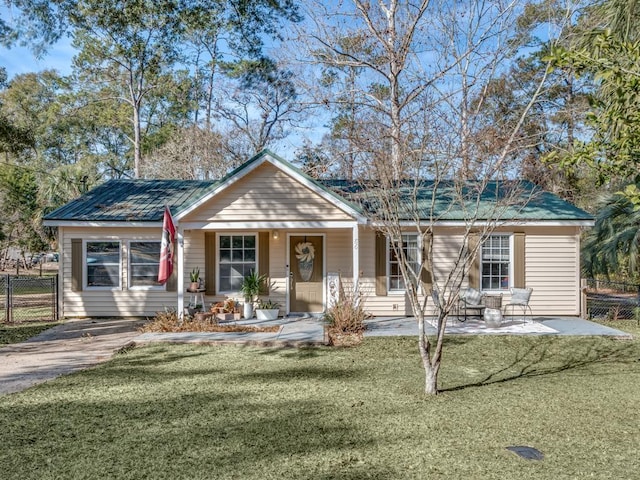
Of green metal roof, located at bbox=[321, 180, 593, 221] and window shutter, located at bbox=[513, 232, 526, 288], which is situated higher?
green metal roof, located at bbox=[321, 180, 593, 221]

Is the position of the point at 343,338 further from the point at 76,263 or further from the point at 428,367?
the point at 76,263

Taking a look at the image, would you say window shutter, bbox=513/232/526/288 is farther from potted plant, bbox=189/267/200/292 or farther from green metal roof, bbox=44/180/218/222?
potted plant, bbox=189/267/200/292

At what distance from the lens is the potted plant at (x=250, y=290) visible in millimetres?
11945

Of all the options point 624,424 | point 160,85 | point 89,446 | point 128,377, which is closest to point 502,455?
point 624,424

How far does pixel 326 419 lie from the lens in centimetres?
538

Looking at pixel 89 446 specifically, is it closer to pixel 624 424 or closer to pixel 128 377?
pixel 128 377

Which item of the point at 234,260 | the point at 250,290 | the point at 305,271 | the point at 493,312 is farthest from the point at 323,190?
the point at 493,312

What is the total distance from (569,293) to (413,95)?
9441 millimetres

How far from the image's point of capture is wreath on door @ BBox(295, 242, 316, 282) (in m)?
12.7

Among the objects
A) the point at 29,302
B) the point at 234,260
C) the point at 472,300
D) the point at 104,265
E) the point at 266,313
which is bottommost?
the point at 29,302

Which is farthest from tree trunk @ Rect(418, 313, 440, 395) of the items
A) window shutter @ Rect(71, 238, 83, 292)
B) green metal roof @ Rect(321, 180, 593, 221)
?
window shutter @ Rect(71, 238, 83, 292)

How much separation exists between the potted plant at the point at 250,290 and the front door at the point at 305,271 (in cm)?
100

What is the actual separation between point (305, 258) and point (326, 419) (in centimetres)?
750

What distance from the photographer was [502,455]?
4.43 m
